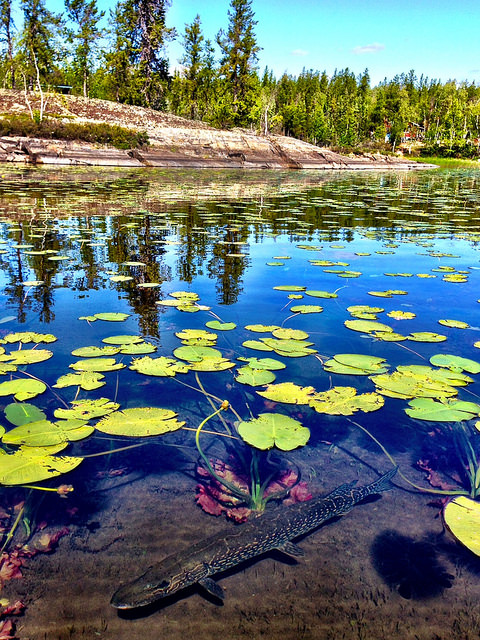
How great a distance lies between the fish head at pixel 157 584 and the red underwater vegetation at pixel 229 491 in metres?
0.22

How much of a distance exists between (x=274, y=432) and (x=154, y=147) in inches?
1000

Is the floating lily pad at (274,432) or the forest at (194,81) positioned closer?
the floating lily pad at (274,432)

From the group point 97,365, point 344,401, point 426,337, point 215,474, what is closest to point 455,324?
point 426,337

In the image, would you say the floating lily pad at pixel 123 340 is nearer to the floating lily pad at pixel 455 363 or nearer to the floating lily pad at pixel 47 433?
the floating lily pad at pixel 47 433

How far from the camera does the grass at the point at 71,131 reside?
2103cm

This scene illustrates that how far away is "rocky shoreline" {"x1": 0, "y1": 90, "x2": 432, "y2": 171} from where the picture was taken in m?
20.8

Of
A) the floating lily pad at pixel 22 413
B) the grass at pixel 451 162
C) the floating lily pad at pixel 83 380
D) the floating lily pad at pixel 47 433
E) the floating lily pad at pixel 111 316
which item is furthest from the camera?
the grass at pixel 451 162

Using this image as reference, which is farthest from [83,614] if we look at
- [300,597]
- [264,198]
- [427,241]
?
[264,198]

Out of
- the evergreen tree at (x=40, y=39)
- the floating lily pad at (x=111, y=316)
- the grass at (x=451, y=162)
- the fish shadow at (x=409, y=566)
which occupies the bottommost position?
the fish shadow at (x=409, y=566)

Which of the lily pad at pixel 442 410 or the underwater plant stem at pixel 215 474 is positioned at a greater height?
the lily pad at pixel 442 410

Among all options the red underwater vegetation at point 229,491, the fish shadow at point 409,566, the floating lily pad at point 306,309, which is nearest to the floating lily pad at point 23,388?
the red underwater vegetation at point 229,491

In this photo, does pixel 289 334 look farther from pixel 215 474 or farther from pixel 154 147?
pixel 154 147

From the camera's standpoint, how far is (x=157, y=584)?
1077mm

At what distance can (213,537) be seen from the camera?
121 centimetres
